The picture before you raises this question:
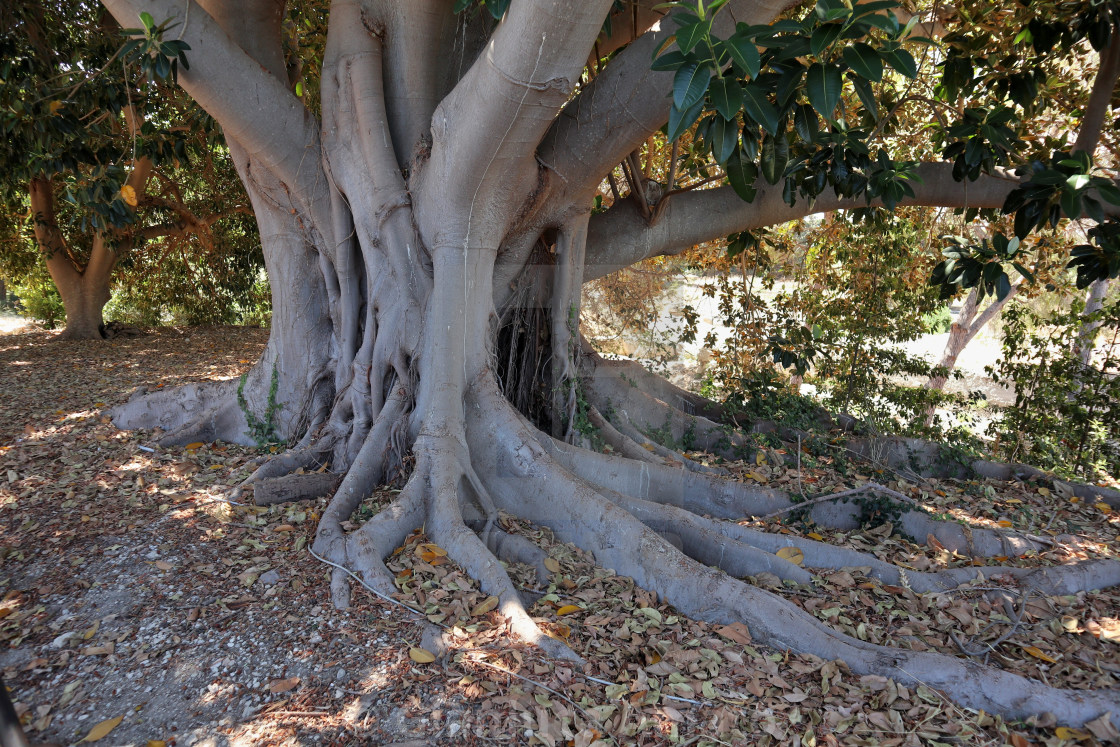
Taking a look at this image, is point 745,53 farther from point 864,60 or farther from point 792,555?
point 792,555

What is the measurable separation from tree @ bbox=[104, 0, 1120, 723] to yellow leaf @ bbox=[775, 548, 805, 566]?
1.5 inches

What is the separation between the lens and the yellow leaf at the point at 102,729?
223 cm

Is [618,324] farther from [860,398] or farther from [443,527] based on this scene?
[443,527]

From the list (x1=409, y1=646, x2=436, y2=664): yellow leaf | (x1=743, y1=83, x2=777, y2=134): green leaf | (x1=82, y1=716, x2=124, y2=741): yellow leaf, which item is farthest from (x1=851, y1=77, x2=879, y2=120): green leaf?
(x1=82, y1=716, x2=124, y2=741): yellow leaf

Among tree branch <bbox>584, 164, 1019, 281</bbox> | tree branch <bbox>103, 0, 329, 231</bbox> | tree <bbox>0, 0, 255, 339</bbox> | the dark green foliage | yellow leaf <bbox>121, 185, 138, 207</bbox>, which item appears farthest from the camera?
the dark green foliage

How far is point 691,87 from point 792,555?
251 cm

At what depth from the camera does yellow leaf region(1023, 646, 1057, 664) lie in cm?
288

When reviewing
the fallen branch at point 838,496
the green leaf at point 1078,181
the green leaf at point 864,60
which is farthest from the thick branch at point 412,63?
the green leaf at point 1078,181

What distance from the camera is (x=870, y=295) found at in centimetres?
677

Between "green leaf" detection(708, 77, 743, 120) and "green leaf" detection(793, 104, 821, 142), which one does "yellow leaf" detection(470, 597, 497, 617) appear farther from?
"green leaf" detection(793, 104, 821, 142)

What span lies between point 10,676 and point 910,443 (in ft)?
19.3

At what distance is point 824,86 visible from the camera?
2.64 metres

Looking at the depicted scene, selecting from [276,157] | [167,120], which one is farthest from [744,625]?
[167,120]

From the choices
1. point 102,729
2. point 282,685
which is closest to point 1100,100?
point 282,685
